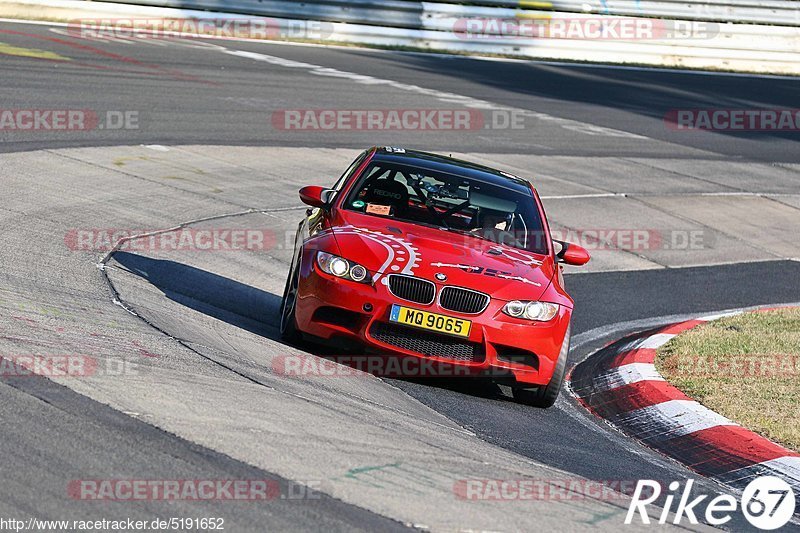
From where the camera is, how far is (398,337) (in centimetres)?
741

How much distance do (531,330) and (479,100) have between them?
1480cm

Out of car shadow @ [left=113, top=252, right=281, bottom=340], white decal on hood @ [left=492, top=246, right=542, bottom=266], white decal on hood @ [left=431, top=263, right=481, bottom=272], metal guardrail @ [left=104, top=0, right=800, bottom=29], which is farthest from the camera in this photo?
metal guardrail @ [left=104, top=0, right=800, bottom=29]

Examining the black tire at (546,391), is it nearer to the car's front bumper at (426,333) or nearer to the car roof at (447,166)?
the car's front bumper at (426,333)

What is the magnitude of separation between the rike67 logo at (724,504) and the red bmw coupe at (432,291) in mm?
1581

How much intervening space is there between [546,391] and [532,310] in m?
0.54

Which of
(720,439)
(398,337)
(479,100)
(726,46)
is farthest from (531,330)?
(726,46)

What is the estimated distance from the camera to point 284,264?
11.4m

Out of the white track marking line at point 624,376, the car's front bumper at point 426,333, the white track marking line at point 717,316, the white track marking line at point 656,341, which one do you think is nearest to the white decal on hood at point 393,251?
the car's front bumper at point 426,333

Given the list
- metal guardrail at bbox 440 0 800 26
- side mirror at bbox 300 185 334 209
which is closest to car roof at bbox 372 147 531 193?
side mirror at bbox 300 185 334 209

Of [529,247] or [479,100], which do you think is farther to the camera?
[479,100]

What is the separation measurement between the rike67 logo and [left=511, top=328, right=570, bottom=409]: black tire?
147cm

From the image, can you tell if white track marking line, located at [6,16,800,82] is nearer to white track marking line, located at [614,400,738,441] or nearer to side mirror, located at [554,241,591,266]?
side mirror, located at [554,241,591,266]

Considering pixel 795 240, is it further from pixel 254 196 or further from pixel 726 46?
pixel 726 46

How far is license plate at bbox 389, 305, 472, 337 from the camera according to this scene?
Answer: 24.2ft
